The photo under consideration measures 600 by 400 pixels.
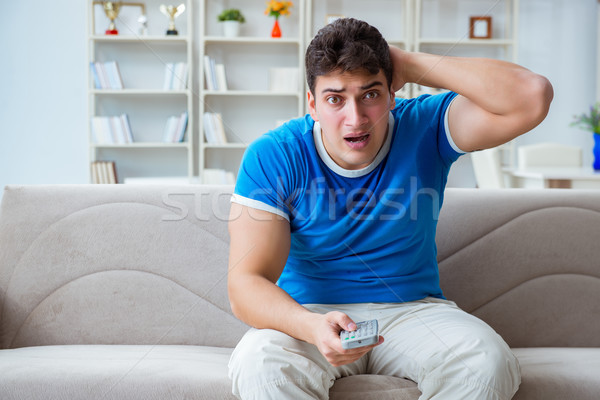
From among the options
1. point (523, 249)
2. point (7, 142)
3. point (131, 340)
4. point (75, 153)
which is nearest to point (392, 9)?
point (75, 153)

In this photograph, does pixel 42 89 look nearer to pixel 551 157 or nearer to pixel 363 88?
pixel 551 157

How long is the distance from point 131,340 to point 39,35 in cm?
394

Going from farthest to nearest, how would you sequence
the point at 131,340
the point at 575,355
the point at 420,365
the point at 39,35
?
the point at 39,35
the point at 131,340
the point at 575,355
the point at 420,365

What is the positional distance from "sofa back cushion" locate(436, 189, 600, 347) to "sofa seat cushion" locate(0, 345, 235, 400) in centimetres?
68

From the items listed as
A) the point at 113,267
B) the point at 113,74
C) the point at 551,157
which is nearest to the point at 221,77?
the point at 113,74

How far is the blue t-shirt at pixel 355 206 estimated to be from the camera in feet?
4.12

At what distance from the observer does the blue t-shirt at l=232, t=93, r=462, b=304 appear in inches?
49.5

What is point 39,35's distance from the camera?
15.2ft

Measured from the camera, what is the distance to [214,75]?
4.66 meters

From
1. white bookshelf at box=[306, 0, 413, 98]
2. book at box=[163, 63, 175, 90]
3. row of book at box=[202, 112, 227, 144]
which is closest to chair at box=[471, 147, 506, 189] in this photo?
white bookshelf at box=[306, 0, 413, 98]

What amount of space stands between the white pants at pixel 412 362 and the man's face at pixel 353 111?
1.24 ft

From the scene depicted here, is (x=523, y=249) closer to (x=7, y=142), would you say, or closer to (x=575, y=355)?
(x=575, y=355)

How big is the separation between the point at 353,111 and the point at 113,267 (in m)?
0.78

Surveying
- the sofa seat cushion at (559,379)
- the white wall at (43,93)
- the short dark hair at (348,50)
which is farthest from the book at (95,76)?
the sofa seat cushion at (559,379)
